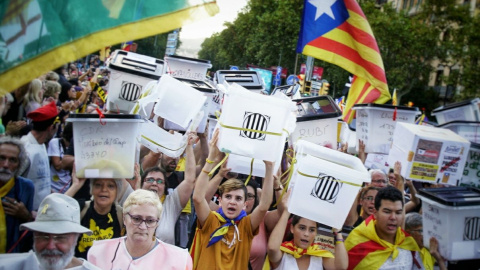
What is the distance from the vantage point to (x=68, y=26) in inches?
78.5

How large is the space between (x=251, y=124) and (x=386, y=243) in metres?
1.82

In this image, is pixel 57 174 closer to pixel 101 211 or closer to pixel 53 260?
pixel 101 211

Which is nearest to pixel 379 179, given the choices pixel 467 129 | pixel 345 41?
pixel 467 129

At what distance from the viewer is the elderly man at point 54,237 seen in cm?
347

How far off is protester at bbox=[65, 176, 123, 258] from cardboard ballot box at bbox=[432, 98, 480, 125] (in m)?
4.59

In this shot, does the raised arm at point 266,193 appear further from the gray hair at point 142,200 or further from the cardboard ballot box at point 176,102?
the cardboard ballot box at point 176,102

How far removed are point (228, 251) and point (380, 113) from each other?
10.7 ft

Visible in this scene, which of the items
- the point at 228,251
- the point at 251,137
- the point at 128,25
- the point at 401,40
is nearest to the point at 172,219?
the point at 228,251

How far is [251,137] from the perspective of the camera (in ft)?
15.7

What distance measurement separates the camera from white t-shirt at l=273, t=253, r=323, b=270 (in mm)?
5004

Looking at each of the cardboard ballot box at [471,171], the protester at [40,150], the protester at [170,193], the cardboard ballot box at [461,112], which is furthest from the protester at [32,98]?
the cardboard ballot box at [471,171]

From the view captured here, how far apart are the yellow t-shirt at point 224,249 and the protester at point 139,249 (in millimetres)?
808

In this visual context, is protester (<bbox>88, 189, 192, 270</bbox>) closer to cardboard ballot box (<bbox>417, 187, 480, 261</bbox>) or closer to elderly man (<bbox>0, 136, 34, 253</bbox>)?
elderly man (<bbox>0, 136, 34, 253</bbox>)

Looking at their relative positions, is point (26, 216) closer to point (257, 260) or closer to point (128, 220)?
point (128, 220)
